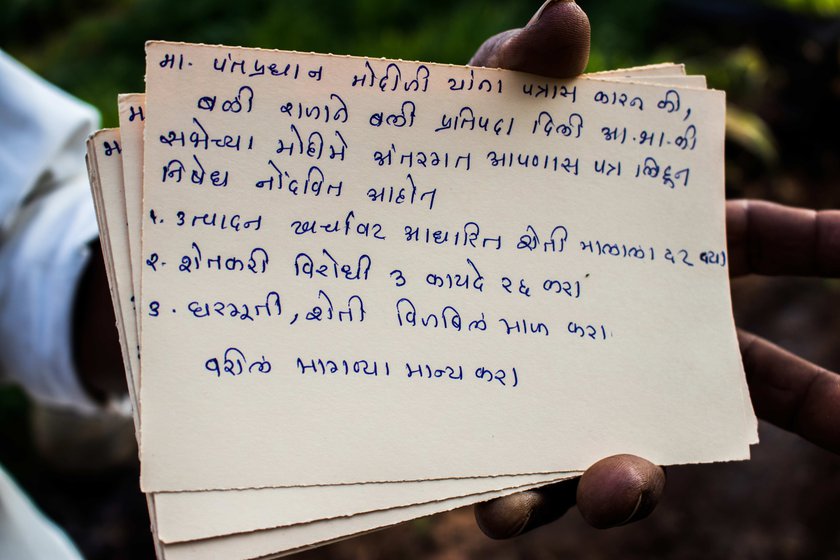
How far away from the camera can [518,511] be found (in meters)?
0.64

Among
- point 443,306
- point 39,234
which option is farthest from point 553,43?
point 39,234

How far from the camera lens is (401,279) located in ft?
2.14

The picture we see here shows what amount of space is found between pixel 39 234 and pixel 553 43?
68 cm

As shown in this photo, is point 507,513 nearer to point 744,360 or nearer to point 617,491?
point 617,491

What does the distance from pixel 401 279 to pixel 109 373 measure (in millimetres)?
474

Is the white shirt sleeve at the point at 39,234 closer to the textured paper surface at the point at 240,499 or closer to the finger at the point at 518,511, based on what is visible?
the textured paper surface at the point at 240,499

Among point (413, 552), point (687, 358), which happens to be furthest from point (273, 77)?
point (413, 552)

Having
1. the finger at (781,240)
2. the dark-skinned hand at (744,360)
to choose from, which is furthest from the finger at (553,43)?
the finger at (781,240)

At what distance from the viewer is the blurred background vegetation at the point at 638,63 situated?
1395 millimetres

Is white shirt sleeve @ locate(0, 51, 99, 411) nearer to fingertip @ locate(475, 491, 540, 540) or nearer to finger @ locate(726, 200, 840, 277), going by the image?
fingertip @ locate(475, 491, 540, 540)

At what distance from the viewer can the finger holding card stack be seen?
2.00 ft

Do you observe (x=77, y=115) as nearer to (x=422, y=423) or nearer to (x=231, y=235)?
(x=231, y=235)

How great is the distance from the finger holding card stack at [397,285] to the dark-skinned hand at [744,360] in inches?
0.9

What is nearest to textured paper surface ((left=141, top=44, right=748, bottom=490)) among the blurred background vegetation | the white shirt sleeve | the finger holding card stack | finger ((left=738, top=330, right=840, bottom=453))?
the finger holding card stack
